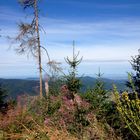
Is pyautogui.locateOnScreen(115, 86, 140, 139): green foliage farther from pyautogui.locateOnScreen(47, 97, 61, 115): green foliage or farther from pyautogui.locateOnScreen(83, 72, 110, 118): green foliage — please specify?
pyautogui.locateOnScreen(47, 97, 61, 115): green foliage

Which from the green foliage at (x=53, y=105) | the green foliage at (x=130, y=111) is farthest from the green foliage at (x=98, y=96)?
the green foliage at (x=130, y=111)

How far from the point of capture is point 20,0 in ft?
82.1

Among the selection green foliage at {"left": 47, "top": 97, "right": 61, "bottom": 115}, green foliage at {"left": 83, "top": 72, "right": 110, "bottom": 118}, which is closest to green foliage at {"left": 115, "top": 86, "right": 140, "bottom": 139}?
green foliage at {"left": 83, "top": 72, "right": 110, "bottom": 118}

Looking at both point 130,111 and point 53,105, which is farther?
point 53,105

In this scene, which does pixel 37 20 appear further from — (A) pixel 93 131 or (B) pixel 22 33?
(A) pixel 93 131

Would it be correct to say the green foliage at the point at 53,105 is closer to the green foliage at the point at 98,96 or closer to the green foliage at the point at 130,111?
the green foliage at the point at 98,96

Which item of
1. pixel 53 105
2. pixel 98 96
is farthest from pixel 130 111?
pixel 53 105

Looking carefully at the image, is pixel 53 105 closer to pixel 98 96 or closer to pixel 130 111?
pixel 98 96

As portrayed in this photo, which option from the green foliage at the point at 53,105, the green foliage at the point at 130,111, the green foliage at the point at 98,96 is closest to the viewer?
the green foliage at the point at 130,111

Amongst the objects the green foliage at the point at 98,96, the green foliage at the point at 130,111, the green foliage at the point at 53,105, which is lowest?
the green foliage at the point at 53,105

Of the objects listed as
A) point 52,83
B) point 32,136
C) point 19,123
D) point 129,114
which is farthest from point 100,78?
point 129,114

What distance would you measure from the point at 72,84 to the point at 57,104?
1243 millimetres

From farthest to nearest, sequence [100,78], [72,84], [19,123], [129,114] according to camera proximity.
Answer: [100,78] < [72,84] < [19,123] < [129,114]

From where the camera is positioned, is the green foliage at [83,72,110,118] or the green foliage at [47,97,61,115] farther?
the green foliage at [47,97,61,115]
